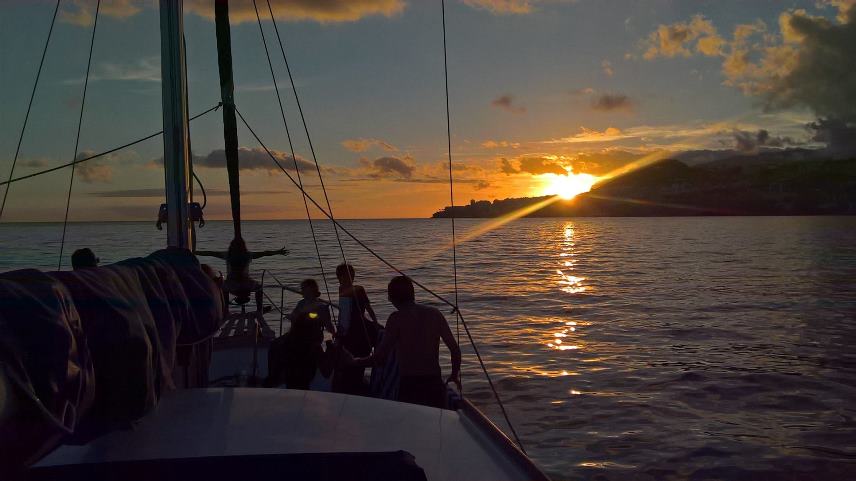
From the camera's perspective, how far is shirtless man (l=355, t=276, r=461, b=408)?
596 centimetres

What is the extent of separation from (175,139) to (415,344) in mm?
2622

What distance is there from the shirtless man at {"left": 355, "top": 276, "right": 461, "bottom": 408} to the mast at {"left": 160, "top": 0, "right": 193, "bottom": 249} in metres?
1.87

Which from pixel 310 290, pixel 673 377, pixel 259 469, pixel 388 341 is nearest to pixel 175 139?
pixel 388 341

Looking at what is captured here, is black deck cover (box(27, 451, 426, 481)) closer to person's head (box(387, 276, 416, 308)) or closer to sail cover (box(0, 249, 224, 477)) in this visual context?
sail cover (box(0, 249, 224, 477))

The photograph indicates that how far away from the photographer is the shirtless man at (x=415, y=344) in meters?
5.96

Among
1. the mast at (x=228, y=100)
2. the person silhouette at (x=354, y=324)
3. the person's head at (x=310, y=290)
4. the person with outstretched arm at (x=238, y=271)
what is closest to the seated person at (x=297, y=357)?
the person silhouette at (x=354, y=324)

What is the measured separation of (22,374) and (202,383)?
4272 millimetres

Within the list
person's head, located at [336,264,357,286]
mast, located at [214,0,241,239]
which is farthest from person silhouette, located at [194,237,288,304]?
person's head, located at [336,264,357,286]

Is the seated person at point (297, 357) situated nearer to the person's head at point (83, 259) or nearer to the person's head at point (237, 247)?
the person's head at point (83, 259)

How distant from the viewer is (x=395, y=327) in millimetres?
5953

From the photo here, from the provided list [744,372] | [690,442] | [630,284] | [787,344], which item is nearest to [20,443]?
[690,442]

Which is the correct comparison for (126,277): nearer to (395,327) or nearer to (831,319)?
(395,327)

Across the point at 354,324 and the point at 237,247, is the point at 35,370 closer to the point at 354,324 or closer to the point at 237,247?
the point at 354,324

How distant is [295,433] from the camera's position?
3.12m
